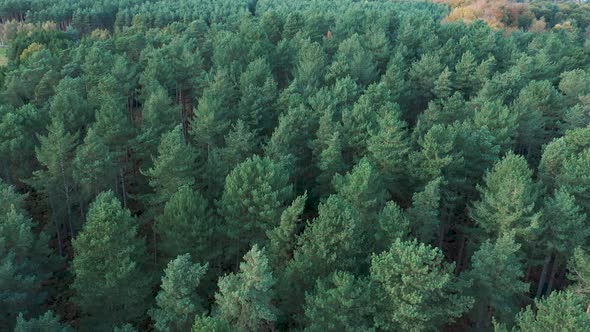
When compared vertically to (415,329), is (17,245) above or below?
below

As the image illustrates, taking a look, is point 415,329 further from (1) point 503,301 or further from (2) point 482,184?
(2) point 482,184

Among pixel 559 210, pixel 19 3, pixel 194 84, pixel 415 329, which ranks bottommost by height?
pixel 19 3

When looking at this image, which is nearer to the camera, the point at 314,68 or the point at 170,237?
the point at 170,237

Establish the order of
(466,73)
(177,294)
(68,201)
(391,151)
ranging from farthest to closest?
(466,73), (68,201), (391,151), (177,294)

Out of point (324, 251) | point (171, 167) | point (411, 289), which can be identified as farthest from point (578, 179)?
point (171, 167)

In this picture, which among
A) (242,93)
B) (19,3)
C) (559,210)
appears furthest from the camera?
(19,3)

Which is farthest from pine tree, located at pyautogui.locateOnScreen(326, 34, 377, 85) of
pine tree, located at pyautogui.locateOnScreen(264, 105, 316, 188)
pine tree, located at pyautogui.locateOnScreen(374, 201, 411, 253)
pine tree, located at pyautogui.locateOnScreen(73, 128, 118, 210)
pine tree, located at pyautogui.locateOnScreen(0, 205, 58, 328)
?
pine tree, located at pyautogui.locateOnScreen(0, 205, 58, 328)

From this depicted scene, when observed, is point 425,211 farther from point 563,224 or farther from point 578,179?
point 578,179

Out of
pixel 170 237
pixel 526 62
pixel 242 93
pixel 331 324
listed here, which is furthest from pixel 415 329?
pixel 526 62
